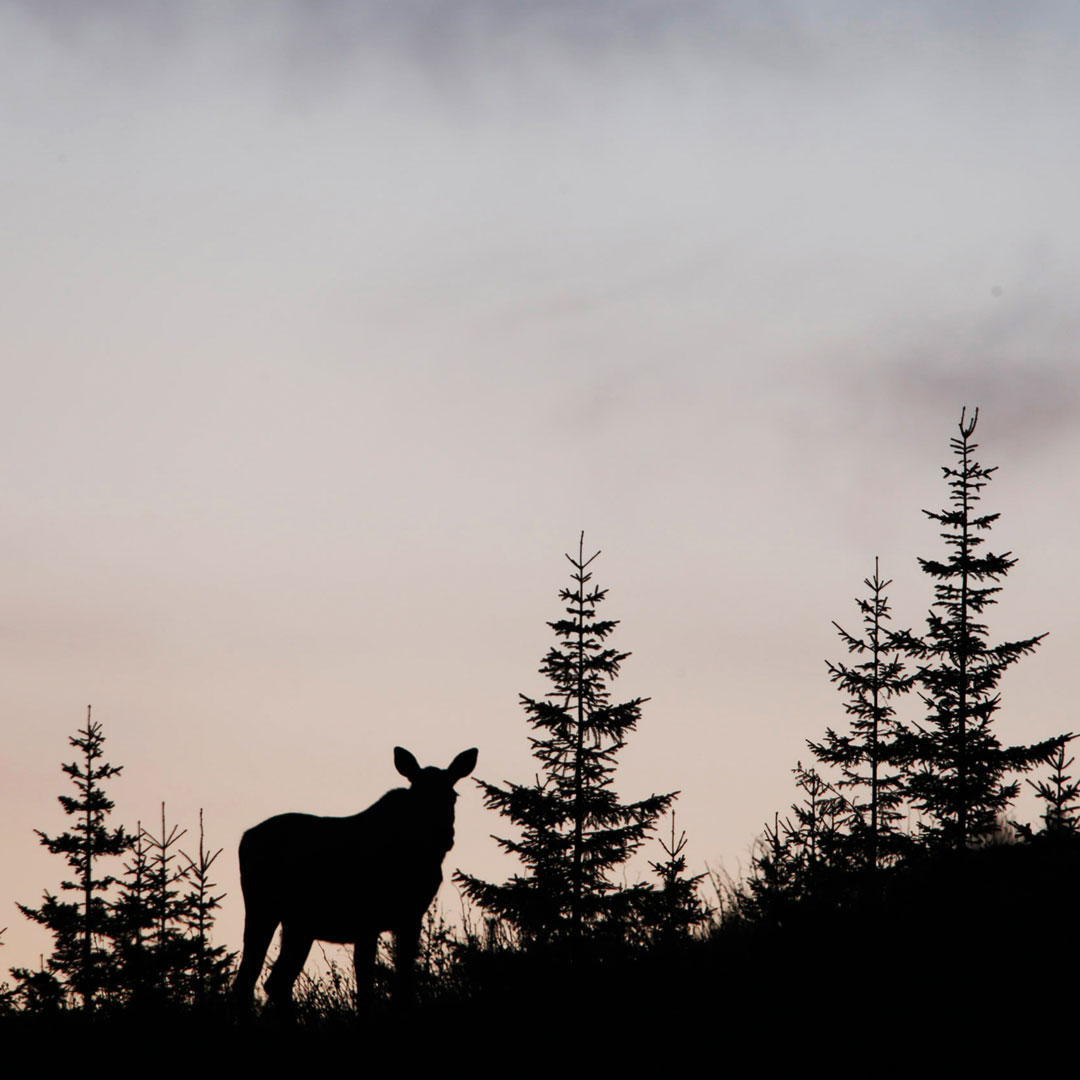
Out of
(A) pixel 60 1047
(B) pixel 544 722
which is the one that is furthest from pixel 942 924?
(B) pixel 544 722

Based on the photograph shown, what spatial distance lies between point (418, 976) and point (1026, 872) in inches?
256

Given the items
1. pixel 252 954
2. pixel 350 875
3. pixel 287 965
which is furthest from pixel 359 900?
pixel 252 954

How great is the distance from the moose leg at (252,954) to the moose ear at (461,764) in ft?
8.73

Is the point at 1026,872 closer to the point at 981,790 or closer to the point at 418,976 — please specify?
the point at 418,976

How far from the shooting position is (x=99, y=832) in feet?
111

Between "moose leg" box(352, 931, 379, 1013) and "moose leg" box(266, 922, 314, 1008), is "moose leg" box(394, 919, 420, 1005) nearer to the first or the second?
"moose leg" box(352, 931, 379, 1013)

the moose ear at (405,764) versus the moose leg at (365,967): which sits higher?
the moose ear at (405,764)

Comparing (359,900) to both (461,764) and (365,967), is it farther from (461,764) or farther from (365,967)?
(461,764)

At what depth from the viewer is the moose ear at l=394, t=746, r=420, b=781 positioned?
14.6 metres

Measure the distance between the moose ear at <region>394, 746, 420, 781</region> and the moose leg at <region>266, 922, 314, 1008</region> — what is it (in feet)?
6.88

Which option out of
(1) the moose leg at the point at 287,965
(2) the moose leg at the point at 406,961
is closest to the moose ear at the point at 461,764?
(2) the moose leg at the point at 406,961

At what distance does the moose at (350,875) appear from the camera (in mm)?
13922

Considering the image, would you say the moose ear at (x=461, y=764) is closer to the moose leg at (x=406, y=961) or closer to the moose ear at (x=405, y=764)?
the moose ear at (x=405, y=764)

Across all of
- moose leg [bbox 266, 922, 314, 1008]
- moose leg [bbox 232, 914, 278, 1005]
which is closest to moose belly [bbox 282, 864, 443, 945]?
moose leg [bbox 266, 922, 314, 1008]
